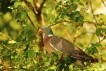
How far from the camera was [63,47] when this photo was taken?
172 inches

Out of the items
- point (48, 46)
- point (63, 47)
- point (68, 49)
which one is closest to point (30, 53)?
point (68, 49)

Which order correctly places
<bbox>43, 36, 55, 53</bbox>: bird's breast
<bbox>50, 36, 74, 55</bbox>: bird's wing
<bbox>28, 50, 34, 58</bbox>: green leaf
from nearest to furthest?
→ <bbox>28, 50, 34, 58</bbox>: green leaf, <bbox>50, 36, 74, 55</bbox>: bird's wing, <bbox>43, 36, 55, 53</bbox>: bird's breast

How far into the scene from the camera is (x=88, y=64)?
3.49 meters

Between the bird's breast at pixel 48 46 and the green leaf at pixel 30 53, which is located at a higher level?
the green leaf at pixel 30 53

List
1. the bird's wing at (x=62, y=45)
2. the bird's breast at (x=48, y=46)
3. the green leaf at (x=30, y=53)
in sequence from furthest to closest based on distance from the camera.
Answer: the bird's breast at (x=48, y=46) → the bird's wing at (x=62, y=45) → the green leaf at (x=30, y=53)

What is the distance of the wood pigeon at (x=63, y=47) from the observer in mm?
3996

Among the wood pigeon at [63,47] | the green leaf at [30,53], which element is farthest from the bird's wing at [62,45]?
the green leaf at [30,53]

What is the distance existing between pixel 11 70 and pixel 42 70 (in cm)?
67

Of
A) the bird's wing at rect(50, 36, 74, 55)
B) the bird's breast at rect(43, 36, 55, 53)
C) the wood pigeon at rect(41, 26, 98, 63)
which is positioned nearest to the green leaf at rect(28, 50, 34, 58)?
the wood pigeon at rect(41, 26, 98, 63)

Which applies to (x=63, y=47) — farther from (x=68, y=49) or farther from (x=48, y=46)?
(x=48, y=46)

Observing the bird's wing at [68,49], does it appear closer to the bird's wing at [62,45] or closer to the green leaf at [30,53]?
the bird's wing at [62,45]

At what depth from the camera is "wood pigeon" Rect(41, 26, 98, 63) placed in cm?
400

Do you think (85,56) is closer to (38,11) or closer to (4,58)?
(4,58)

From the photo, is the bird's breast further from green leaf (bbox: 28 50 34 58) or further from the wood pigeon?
green leaf (bbox: 28 50 34 58)
